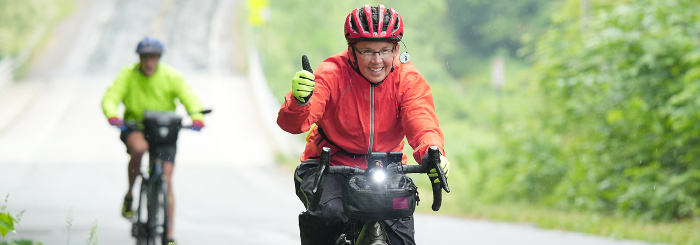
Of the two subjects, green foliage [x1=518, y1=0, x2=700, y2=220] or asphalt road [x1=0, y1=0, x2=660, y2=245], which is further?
green foliage [x1=518, y1=0, x2=700, y2=220]

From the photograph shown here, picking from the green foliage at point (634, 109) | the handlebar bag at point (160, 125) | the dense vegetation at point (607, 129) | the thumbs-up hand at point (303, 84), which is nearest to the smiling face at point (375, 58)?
the thumbs-up hand at point (303, 84)

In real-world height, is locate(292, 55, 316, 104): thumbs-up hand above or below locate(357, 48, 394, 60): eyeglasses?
below

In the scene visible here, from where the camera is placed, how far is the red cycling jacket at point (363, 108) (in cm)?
457

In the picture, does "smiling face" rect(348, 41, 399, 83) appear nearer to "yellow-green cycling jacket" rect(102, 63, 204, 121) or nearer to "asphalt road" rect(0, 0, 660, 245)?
"asphalt road" rect(0, 0, 660, 245)

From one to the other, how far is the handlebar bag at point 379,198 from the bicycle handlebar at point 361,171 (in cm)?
6

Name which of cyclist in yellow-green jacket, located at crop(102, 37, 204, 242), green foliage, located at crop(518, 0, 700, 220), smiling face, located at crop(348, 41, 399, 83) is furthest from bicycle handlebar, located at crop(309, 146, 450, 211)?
green foliage, located at crop(518, 0, 700, 220)

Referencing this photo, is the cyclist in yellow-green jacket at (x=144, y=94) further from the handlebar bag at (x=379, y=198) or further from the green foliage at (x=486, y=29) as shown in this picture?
the green foliage at (x=486, y=29)

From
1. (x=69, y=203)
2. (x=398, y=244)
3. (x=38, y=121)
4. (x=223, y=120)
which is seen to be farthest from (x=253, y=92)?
(x=398, y=244)

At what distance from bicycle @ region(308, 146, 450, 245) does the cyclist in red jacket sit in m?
0.22

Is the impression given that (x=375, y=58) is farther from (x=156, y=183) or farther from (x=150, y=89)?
(x=150, y=89)

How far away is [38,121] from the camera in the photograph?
29.1m

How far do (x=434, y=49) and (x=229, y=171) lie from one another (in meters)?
46.3

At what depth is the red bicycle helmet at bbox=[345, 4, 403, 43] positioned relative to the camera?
14.2 feet

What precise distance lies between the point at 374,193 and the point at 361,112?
77 cm
